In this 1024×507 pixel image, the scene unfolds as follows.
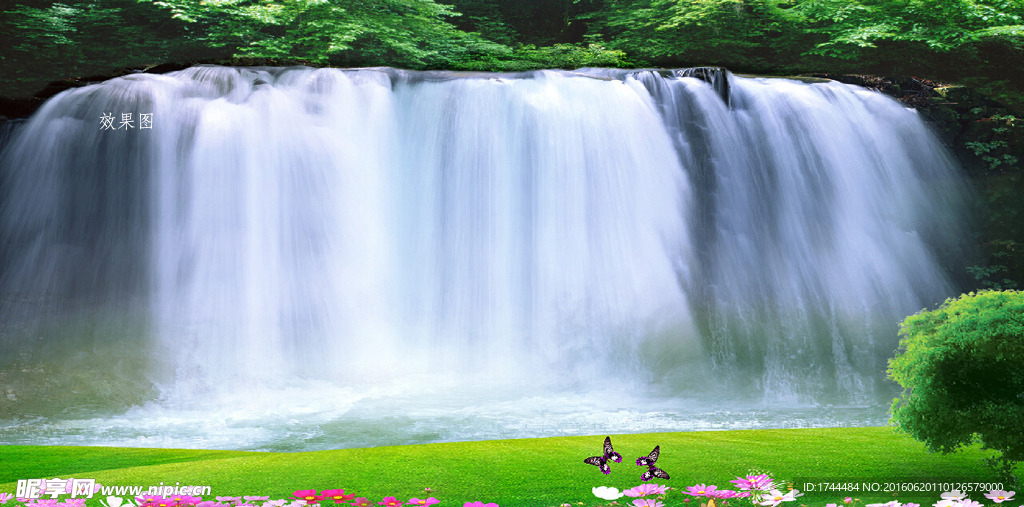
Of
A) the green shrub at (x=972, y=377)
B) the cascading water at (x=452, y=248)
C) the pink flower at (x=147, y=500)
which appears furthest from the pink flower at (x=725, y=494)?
the cascading water at (x=452, y=248)

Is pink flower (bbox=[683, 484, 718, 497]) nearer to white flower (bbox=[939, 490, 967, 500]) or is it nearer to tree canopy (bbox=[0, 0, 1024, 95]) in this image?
white flower (bbox=[939, 490, 967, 500])

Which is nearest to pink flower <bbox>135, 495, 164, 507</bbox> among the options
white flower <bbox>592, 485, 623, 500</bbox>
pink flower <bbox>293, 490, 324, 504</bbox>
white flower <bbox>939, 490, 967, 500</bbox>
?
pink flower <bbox>293, 490, 324, 504</bbox>

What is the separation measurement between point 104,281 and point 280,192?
1592 millimetres

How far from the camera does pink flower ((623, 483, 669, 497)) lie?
92.4 inches

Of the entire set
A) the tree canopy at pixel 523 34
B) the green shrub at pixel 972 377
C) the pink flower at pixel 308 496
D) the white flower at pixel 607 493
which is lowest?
the pink flower at pixel 308 496

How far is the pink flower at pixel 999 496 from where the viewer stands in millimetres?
2170

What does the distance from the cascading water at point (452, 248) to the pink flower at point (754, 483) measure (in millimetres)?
2264

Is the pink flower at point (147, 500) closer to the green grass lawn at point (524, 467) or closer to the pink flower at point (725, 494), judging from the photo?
the green grass lawn at point (524, 467)

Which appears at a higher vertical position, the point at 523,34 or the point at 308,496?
Answer: the point at 523,34

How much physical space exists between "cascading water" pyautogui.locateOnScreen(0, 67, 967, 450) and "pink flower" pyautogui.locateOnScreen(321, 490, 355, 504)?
2.27m

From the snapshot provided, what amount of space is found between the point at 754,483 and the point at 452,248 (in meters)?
4.00

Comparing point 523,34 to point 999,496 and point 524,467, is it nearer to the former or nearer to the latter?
point 524,467

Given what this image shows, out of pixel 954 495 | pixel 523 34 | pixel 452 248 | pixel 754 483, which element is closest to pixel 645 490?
pixel 754 483

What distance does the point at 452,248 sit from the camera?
6090mm
